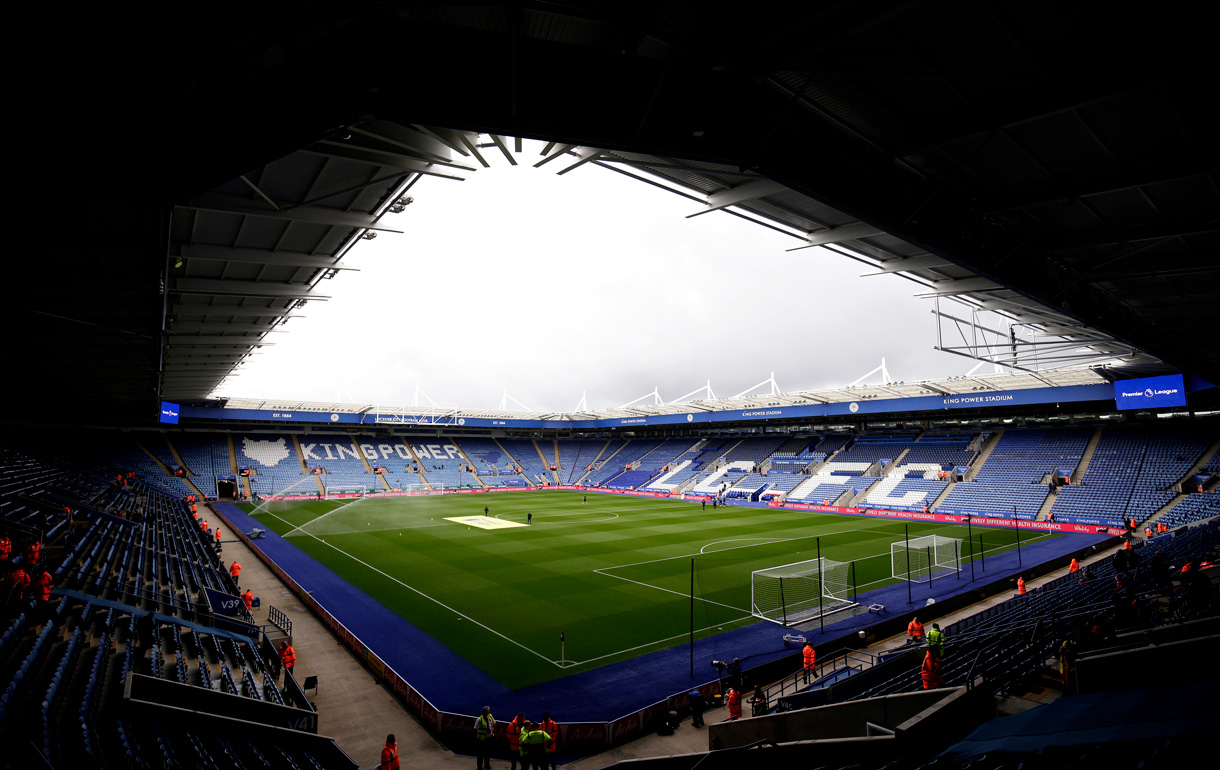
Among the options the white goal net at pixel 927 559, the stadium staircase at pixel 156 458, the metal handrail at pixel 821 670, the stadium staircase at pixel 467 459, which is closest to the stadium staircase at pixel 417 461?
the stadium staircase at pixel 467 459

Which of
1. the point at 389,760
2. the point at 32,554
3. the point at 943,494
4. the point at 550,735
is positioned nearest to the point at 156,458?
the point at 32,554

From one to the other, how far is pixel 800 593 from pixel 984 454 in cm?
3754

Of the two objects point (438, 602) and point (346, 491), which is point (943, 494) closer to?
point (438, 602)

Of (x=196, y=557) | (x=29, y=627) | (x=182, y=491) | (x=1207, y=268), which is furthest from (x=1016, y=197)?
(x=182, y=491)

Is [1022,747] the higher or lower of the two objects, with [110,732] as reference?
Answer: higher

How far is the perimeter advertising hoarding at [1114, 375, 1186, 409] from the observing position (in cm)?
3203

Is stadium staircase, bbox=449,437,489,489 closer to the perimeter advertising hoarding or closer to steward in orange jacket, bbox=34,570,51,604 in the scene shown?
steward in orange jacket, bbox=34,570,51,604

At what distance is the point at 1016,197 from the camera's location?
916 centimetres

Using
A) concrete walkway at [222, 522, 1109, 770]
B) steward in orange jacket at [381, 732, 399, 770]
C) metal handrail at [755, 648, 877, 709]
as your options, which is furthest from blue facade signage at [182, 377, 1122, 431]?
steward in orange jacket at [381, 732, 399, 770]

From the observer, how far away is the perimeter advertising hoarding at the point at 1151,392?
32.0 metres

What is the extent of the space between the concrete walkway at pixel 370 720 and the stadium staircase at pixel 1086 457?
32.1 meters

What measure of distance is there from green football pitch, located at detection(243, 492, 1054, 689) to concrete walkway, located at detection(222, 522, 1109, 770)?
2892mm

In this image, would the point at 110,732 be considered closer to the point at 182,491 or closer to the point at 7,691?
the point at 7,691

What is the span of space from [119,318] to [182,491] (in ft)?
156
